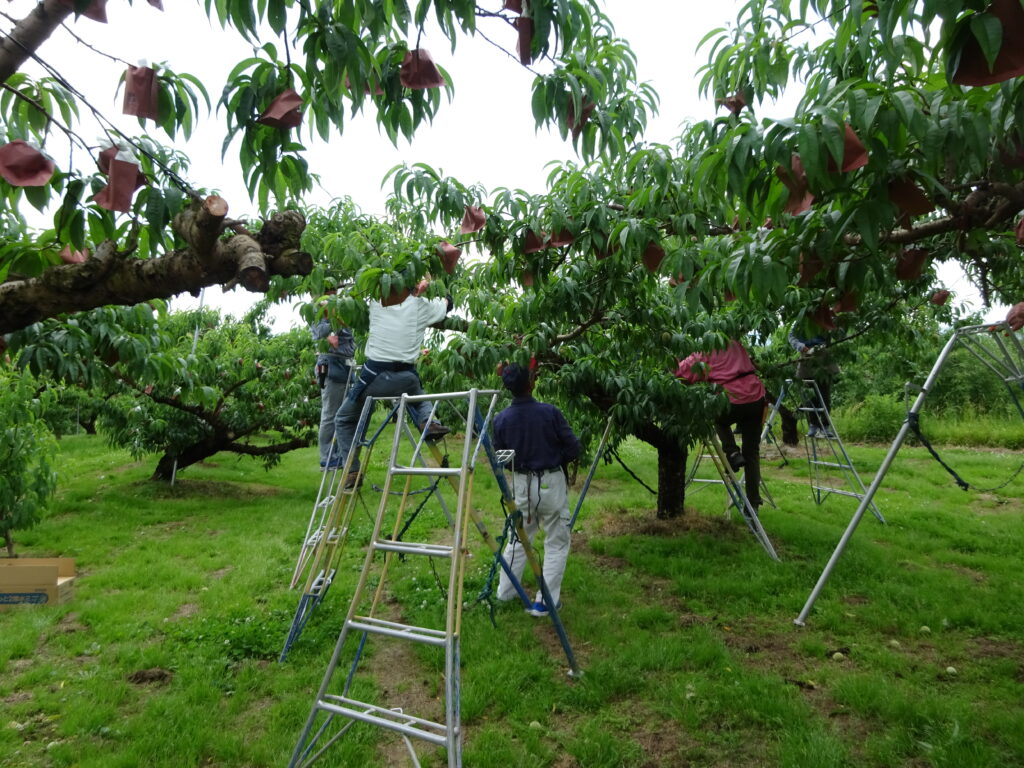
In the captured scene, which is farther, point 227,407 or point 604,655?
point 227,407

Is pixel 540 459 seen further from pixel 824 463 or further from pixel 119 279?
pixel 824 463

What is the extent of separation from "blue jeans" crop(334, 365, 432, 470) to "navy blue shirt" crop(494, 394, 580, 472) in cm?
55

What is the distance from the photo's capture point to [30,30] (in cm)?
180

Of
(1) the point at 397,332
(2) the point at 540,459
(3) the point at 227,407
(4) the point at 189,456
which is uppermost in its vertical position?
(1) the point at 397,332

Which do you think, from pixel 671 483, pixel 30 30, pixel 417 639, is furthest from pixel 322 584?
pixel 671 483

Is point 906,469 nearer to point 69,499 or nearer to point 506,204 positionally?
point 506,204

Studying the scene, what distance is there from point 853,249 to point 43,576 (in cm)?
536

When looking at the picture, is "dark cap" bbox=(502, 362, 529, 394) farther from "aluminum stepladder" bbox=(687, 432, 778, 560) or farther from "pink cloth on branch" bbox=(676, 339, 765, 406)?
"pink cloth on branch" bbox=(676, 339, 765, 406)

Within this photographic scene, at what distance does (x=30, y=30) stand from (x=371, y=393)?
2901 mm

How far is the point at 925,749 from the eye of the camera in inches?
111

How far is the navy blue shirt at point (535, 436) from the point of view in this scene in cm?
421

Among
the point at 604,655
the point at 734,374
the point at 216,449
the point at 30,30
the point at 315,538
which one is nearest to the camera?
the point at 30,30

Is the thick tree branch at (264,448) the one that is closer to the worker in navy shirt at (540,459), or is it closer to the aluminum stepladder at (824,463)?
the worker in navy shirt at (540,459)

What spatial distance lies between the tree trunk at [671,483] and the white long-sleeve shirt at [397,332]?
9.58ft
